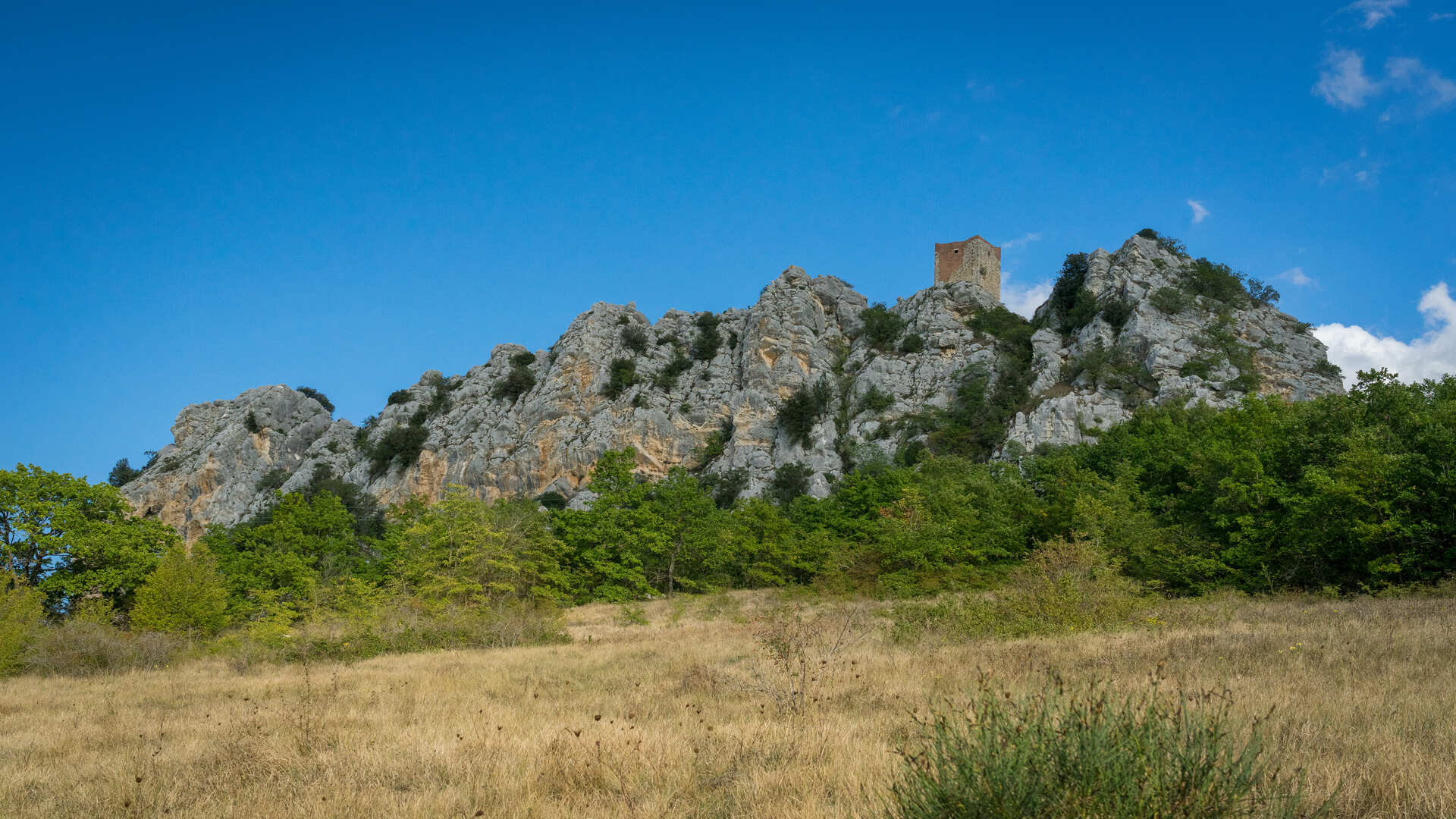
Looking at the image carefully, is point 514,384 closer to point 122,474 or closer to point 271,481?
point 271,481

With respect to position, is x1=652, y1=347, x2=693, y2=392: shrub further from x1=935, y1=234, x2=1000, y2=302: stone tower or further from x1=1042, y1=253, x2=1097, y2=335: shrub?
x1=1042, y1=253, x2=1097, y2=335: shrub

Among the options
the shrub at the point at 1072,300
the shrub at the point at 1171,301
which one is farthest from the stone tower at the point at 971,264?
the shrub at the point at 1171,301

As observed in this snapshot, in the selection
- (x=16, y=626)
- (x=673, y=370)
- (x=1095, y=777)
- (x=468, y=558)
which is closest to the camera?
(x=1095, y=777)

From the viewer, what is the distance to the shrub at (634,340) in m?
76.1

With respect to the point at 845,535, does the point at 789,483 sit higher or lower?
higher

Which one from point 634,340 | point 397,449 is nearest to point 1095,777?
point 634,340

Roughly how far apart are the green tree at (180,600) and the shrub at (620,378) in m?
48.6

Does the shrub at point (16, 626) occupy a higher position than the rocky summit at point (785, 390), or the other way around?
the rocky summit at point (785, 390)

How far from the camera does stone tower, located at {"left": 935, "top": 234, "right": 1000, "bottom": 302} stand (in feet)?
267

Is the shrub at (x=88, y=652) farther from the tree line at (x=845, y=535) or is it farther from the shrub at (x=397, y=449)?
the shrub at (x=397, y=449)

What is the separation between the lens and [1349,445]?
18.3 meters

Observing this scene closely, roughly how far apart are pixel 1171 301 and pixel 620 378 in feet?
162

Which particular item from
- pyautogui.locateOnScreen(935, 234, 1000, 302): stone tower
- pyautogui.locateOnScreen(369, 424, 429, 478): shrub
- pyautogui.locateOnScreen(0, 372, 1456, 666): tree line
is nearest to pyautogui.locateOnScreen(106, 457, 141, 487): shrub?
pyautogui.locateOnScreen(369, 424, 429, 478): shrub

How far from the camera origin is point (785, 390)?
223 ft
